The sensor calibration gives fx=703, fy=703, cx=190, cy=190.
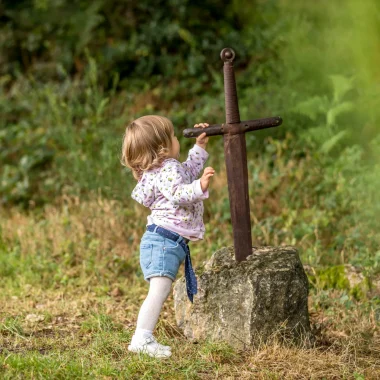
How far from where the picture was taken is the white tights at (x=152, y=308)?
411 cm

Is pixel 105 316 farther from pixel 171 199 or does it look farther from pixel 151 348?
pixel 171 199

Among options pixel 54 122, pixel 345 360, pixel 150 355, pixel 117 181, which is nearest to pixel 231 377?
pixel 150 355

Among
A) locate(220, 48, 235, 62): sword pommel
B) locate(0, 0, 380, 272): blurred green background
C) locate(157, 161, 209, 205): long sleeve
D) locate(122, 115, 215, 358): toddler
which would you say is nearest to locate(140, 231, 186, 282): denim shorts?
locate(122, 115, 215, 358): toddler

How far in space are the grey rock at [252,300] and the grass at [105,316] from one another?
10cm

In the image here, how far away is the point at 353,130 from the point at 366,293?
2.70 metres

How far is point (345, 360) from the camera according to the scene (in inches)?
160

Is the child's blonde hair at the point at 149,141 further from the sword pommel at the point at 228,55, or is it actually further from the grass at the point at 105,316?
the grass at the point at 105,316

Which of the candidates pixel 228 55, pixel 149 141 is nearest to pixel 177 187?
pixel 149 141

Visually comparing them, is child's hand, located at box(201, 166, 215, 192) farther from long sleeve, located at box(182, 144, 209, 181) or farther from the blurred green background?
the blurred green background

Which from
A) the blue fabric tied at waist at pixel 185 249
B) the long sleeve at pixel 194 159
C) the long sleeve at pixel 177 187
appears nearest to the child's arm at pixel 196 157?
the long sleeve at pixel 194 159

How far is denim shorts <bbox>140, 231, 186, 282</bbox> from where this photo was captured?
4.13 metres

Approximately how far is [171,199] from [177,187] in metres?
0.08

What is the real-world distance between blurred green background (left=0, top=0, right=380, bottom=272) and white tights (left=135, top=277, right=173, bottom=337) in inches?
38.8

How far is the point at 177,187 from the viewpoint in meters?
4.00
